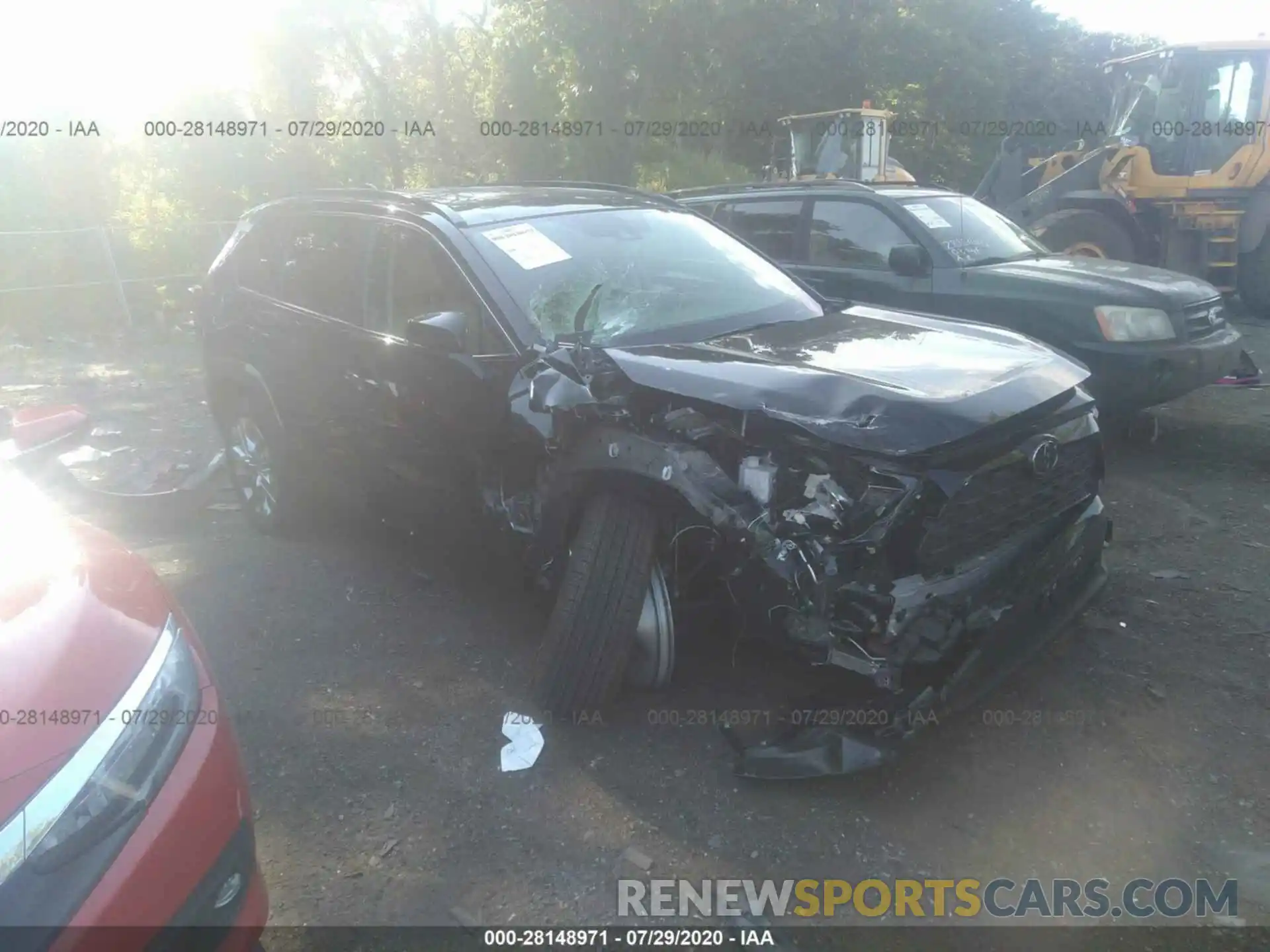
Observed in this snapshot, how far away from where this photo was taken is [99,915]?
173 centimetres

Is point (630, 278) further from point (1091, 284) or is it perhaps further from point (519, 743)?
point (1091, 284)

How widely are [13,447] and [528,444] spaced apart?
2.21m

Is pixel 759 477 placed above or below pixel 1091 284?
below

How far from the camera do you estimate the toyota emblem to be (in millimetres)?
2984

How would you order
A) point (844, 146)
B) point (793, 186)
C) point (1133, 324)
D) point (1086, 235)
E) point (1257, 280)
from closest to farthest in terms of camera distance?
1. point (1133, 324)
2. point (793, 186)
3. point (1086, 235)
4. point (1257, 280)
5. point (844, 146)

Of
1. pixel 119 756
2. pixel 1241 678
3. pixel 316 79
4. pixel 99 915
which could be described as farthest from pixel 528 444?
pixel 316 79

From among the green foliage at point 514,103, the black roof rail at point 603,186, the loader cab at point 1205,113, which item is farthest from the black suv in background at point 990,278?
the green foliage at point 514,103

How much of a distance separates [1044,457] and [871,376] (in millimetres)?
610

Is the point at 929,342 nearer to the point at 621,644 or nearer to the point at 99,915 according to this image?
the point at 621,644

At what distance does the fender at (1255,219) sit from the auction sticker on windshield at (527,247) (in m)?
9.44

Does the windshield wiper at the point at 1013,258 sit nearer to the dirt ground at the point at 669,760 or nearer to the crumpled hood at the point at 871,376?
the dirt ground at the point at 669,760

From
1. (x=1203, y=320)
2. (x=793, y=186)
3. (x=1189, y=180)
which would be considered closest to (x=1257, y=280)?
(x=1189, y=180)

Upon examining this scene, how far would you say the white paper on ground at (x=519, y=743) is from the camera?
325 cm

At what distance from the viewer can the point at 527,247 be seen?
3.90 meters
